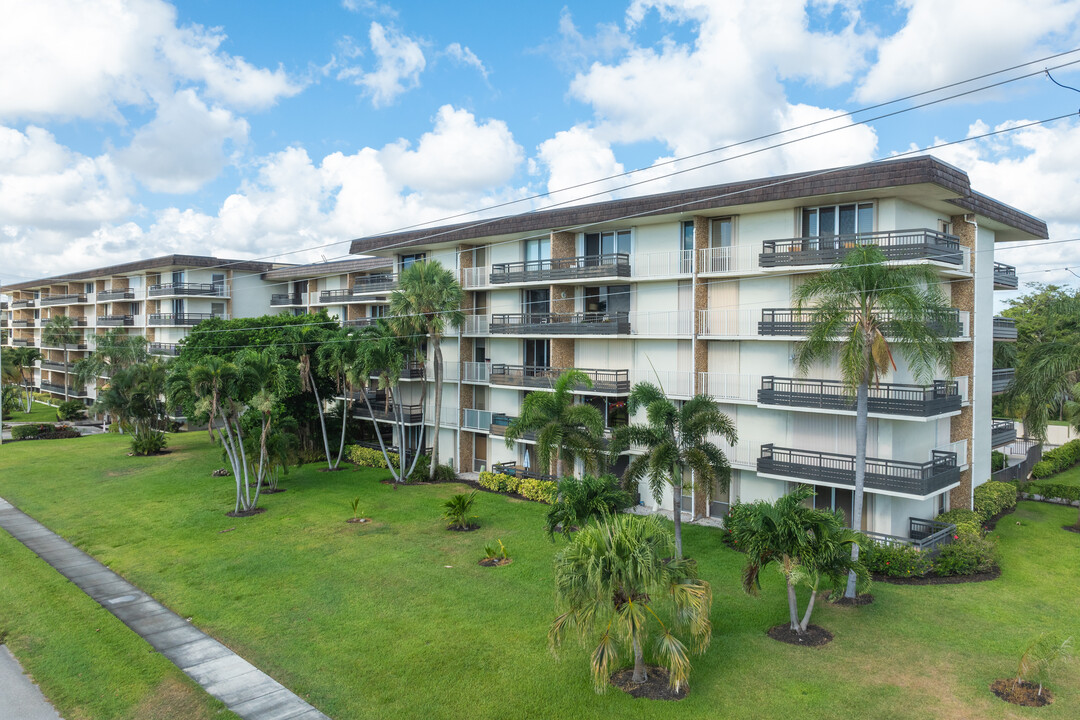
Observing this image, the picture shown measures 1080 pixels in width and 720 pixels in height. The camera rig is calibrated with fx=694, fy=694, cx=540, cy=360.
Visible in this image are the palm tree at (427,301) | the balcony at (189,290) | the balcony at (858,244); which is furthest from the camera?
the balcony at (189,290)

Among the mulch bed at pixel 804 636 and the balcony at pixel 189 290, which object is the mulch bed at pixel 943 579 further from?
the balcony at pixel 189 290

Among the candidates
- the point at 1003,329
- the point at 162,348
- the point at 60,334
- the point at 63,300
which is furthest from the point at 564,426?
the point at 63,300

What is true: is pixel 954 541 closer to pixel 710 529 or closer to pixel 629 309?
pixel 710 529

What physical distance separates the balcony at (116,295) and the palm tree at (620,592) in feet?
217

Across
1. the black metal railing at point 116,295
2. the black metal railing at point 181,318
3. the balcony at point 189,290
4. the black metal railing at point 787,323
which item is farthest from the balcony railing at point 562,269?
the black metal railing at point 116,295

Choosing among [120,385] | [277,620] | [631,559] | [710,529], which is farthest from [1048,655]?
[120,385]

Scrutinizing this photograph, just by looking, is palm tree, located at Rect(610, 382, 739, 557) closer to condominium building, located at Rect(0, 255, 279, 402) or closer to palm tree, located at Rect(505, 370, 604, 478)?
palm tree, located at Rect(505, 370, 604, 478)

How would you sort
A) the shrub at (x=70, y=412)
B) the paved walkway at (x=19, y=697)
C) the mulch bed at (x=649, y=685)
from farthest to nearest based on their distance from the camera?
the shrub at (x=70, y=412) < the mulch bed at (x=649, y=685) < the paved walkway at (x=19, y=697)

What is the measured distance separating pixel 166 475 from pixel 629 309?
2732 cm

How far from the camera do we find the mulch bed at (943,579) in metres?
21.3

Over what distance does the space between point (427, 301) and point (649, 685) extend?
23.4 metres

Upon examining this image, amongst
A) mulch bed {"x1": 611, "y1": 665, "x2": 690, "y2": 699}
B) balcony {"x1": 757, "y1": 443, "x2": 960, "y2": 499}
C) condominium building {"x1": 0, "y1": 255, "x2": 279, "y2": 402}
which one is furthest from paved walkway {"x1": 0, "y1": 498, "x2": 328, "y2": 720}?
condominium building {"x1": 0, "y1": 255, "x2": 279, "y2": 402}

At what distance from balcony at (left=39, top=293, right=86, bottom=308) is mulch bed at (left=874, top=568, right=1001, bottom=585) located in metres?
80.7

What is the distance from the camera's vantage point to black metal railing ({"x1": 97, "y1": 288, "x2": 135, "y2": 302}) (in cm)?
6675
